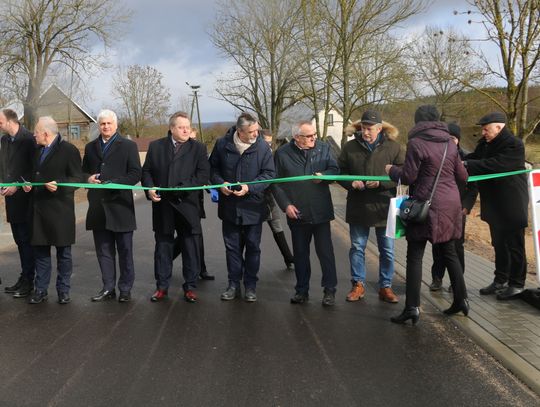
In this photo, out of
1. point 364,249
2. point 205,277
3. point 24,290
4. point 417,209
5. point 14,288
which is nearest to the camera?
point 417,209

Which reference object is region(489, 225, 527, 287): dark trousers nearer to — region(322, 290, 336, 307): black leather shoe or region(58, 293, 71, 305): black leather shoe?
region(322, 290, 336, 307): black leather shoe

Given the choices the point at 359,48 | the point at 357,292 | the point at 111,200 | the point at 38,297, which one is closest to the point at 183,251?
the point at 111,200

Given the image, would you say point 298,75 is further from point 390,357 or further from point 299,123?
point 390,357

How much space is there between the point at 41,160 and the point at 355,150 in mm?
3299

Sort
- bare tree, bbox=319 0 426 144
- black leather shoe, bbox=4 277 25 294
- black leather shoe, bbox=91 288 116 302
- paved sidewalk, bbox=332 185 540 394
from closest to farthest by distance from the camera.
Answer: paved sidewalk, bbox=332 185 540 394 < black leather shoe, bbox=91 288 116 302 < black leather shoe, bbox=4 277 25 294 < bare tree, bbox=319 0 426 144

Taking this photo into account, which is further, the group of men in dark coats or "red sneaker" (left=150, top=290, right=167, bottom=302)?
"red sneaker" (left=150, top=290, right=167, bottom=302)

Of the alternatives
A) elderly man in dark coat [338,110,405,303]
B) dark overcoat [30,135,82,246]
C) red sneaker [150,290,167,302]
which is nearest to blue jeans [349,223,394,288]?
elderly man in dark coat [338,110,405,303]

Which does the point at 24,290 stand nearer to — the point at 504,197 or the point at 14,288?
the point at 14,288

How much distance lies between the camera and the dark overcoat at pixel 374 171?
18.0 feet

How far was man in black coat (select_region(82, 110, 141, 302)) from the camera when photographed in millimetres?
5543

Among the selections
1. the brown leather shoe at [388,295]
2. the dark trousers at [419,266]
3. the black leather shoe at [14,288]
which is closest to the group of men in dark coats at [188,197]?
the black leather shoe at [14,288]

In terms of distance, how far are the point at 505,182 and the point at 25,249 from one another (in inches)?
205

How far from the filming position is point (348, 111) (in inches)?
958

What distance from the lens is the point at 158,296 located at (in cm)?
569
